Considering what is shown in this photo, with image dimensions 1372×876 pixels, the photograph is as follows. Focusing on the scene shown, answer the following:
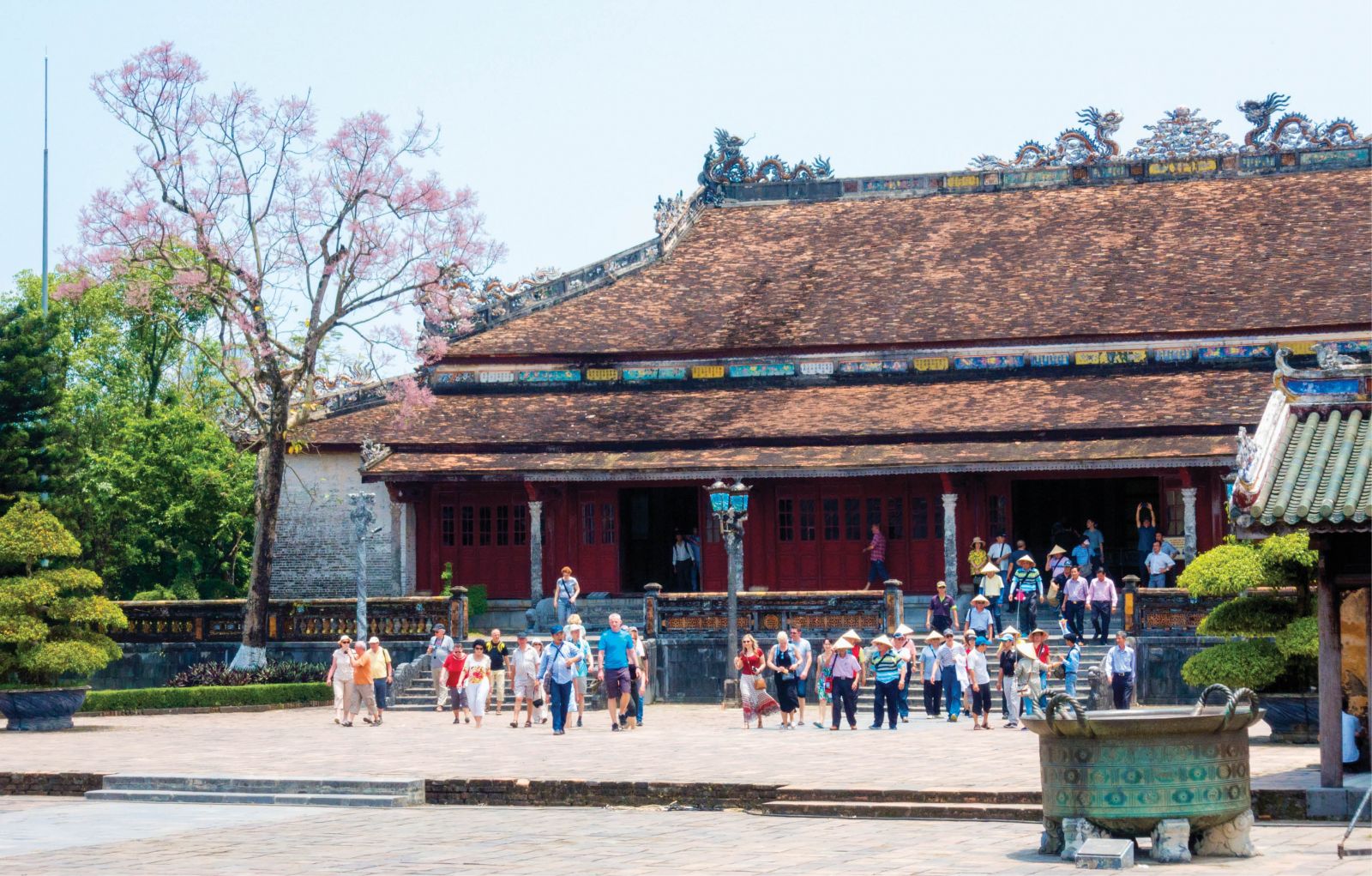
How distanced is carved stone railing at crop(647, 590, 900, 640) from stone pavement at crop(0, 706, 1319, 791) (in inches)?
88.7

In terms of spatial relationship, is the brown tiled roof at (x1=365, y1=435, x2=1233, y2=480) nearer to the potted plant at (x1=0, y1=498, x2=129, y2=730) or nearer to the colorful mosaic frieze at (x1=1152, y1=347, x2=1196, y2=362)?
the colorful mosaic frieze at (x1=1152, y1=347, x2=1196, y2=362)

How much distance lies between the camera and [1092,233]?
4297 centimetres

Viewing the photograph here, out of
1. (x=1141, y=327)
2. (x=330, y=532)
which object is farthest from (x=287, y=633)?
(x=1141, y=327)

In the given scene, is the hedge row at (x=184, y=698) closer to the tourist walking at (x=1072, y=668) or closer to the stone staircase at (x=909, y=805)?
the tourist walking at (x=1072, y=668)

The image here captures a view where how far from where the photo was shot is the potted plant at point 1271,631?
22.4 metres

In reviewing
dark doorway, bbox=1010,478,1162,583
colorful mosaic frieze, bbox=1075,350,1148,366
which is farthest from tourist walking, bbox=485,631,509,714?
colorful mosaic frieze, bbox=1075,350,1148,366

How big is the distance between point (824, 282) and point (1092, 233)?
583cm

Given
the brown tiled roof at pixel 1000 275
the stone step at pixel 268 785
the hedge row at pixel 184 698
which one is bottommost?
the stone step at pixel 268 785

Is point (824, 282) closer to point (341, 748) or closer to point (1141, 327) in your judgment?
point (1141, 327)

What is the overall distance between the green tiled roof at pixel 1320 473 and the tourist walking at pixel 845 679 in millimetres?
9309

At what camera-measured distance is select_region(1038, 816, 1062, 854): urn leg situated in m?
15.0

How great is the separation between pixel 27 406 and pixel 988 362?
2084 centimetres

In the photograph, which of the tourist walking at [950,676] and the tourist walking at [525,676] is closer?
the tourist walking at [950,676]

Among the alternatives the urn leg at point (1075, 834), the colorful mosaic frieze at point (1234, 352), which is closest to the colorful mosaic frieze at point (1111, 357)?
the colorful mosaic frieze at point (1234, 352)
